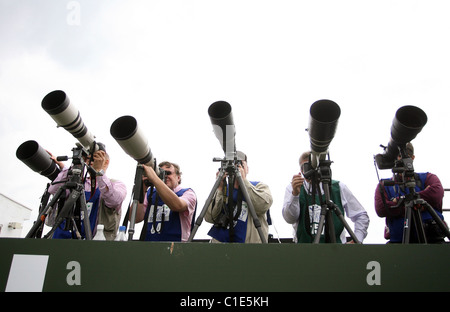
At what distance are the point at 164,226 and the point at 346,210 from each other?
5.70 ft

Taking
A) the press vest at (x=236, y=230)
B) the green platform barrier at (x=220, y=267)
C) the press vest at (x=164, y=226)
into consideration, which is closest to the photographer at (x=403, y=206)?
the press vest at (x=236, y=230)

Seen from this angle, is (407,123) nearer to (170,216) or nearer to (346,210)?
(346,210)

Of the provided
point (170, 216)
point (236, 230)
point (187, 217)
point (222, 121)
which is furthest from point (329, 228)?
point (170, 216)

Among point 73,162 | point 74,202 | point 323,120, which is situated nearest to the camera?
point 323,120

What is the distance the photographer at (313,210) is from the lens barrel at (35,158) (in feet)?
7.41

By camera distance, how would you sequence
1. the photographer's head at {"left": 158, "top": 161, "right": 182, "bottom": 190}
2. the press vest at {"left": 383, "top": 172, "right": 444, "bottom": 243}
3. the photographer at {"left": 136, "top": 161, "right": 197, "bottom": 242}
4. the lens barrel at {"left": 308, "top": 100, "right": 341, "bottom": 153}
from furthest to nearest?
the photographer's head at {"left": 158, "top": 161, "right": 182, "bottom": 190} < the press vest at {"left": 383, "top": 172, "right": 444, "bottom": 243} < the photographer at {"left": 136, "top": 161, "right": 197, "bottom": 242} < the lens barrel at {"left": 308, "top": 100, "right": 341, "bottom": 153}

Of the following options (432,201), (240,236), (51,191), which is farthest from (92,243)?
(432,201)

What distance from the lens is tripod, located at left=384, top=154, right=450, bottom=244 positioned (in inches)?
82.6

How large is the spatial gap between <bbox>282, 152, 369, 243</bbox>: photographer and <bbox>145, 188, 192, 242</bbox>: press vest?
98 centimetres

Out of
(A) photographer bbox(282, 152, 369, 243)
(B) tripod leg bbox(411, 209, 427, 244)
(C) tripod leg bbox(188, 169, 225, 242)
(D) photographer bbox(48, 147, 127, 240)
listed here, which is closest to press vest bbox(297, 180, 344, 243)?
(A) photographer bbox(282, 152, 369, 243)

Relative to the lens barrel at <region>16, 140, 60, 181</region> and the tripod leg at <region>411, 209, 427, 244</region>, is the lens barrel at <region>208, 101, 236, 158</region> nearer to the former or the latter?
the tripod leg at <region>411, 209, 427, 244</region>

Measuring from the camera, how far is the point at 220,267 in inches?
42.1
